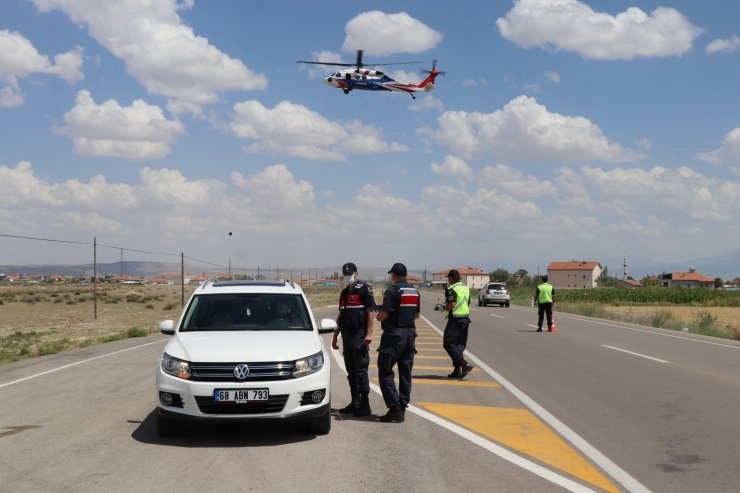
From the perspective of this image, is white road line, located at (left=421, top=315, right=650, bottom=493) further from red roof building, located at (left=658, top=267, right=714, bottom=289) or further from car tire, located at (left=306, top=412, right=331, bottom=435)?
red roof building, located at (left=658, top=267, right=714, bottom=289)

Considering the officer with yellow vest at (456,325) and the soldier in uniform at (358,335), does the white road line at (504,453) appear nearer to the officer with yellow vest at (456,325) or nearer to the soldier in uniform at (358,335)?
the soldier in uniform at (358,335)

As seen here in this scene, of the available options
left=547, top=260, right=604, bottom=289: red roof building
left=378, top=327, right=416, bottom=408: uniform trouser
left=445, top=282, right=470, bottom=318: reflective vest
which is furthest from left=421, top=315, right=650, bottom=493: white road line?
left=547, top=260, right=604, bottom=289: red roof building

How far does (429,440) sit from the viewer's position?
744cm

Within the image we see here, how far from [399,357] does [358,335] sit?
21.7 inches

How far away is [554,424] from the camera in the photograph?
331 inches

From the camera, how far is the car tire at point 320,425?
751 centimetres

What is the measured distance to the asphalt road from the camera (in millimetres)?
5957

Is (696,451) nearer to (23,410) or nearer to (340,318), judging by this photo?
(340,318)

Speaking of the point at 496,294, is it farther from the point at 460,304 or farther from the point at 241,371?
the point at 241,371

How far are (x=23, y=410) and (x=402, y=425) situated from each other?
486 centimetres

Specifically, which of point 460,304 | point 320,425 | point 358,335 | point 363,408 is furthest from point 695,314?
point 320,425

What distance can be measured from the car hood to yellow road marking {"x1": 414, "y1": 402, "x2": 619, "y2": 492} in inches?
80.7

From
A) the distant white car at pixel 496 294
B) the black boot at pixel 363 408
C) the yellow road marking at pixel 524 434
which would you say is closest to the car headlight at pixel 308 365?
the black boot at pixel 363 408

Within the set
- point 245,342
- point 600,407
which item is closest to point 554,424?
point 600,407
